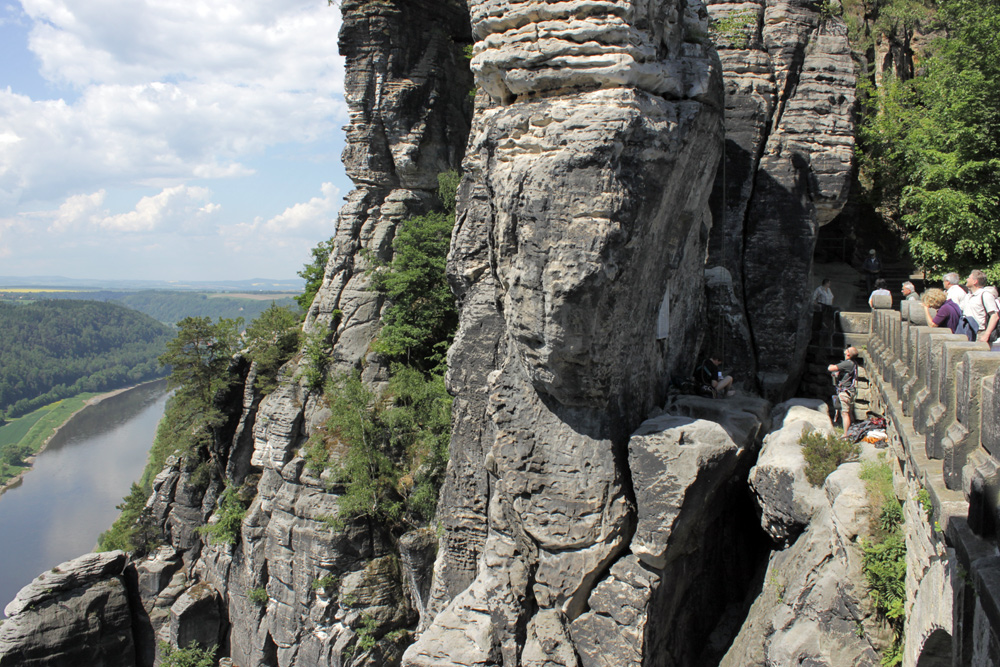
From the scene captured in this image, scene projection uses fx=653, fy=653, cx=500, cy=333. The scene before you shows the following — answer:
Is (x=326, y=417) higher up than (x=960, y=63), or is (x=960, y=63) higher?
(x=960, y=63)

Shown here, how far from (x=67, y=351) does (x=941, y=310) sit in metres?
131

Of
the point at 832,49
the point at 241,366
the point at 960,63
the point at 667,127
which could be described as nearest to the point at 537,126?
the point at 667,127

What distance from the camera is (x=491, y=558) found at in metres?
12.0

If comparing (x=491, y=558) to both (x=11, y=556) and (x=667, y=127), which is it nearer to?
(x=667, y=127)

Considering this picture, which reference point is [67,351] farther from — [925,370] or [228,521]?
[925,370]

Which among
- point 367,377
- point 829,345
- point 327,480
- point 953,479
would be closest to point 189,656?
point 327,480

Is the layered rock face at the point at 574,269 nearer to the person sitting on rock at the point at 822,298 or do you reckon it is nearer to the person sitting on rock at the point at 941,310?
the person sitting on rock at the point at 941,310

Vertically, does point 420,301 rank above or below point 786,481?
above

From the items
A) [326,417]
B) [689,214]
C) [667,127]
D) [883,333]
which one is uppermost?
[667,127]

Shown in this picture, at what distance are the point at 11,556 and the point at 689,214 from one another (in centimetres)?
6253

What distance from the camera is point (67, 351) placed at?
111562 millimetres

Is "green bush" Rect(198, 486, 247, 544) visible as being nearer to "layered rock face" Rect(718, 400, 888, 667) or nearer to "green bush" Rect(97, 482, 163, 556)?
"green bush" Rect(97, 482, 163, 556)

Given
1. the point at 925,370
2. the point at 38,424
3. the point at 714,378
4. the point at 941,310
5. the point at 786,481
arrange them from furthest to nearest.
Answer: the point at 38,424 < the point at 714,378 < the point at 786,481 < the point at 941,310 < the point at 925,370

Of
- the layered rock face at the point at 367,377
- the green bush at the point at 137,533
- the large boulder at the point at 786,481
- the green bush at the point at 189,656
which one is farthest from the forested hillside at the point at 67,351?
the large boulder at the point at 786,481
